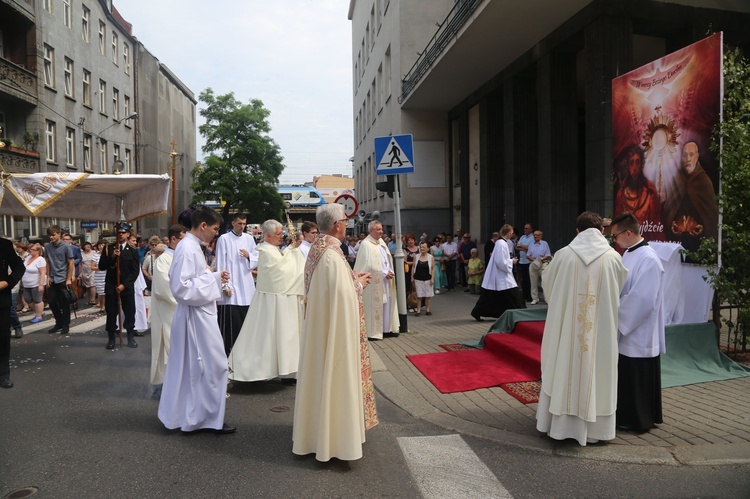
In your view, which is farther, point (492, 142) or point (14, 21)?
point (14, 21)

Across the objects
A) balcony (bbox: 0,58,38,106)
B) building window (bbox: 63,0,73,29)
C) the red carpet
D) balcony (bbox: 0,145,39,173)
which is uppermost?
building window (bbox: 63,0,73,29)

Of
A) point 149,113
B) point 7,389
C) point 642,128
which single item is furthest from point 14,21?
point 642,128

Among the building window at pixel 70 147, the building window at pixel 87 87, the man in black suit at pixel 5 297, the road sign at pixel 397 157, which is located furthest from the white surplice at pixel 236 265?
the building window at pixel 87 87

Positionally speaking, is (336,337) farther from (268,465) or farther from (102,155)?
(102,155)

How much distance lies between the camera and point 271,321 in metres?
6.75

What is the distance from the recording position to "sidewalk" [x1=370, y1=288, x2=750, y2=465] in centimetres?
450

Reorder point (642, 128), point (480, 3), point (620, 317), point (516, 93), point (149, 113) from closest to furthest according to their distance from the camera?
point (620, 317), point (642, 128), point (480, 3), point (516, 93), point (149, 113)

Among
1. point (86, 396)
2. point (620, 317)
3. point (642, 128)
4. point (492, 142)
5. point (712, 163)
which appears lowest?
point (86, 396)

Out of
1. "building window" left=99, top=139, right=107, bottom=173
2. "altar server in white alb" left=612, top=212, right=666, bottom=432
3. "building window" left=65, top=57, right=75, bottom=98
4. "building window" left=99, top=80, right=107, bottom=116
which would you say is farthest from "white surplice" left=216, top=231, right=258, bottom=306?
"building window" left=99, top=80, right=107, bottom=116

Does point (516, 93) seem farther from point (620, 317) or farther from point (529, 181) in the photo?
point (620, 317)

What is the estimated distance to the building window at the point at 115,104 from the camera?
3550 centimetres

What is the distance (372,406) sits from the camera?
4484 mm

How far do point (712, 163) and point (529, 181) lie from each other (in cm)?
Answer: 1063

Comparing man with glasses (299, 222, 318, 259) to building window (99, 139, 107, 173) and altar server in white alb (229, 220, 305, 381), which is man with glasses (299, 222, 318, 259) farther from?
building window (99, 139, 107, 173)
